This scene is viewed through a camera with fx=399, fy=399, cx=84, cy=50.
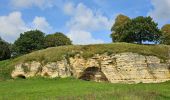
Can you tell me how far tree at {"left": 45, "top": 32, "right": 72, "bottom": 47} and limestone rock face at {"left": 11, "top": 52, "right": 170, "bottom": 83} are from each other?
30472 mm

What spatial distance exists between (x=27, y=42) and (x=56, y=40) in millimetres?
8256

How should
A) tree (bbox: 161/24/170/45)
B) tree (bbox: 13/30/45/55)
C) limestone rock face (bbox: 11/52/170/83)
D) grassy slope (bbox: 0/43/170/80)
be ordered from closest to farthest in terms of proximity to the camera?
1. limestone rock face (bbox: 11/52/170/83)
2. grassy slope (bbox: 0/43/170/80)
3. tree (bbox: 13/30/45/55)
4. tree (bbox: 161/24/170/45)

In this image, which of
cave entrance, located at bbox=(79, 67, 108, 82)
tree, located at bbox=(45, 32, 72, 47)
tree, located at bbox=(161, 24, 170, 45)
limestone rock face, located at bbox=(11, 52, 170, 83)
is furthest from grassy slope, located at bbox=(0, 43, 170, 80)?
tree, located at bbox=(45, 32, 72, 47)

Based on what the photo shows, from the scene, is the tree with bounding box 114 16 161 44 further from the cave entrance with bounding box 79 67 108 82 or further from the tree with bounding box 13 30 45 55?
the tree with bounding box 13 30 45 55

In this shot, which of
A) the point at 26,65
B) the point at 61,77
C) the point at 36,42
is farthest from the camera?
the point at 36,42

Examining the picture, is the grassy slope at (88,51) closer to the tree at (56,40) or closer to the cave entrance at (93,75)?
the cave entrance at (93,75)

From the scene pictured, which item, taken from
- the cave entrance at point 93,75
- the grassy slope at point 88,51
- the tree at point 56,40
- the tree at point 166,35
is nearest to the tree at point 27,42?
the tree at point 56,40

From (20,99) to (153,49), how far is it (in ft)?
113

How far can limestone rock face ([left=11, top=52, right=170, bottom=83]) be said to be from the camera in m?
53.1

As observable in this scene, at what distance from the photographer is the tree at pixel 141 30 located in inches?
2525

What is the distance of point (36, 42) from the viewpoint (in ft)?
272

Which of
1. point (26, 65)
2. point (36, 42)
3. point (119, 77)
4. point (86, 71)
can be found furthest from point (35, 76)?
point (36, 42)

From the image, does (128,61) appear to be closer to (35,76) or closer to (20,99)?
(35,76)

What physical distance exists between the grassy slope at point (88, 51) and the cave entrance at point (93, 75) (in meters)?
2.02
